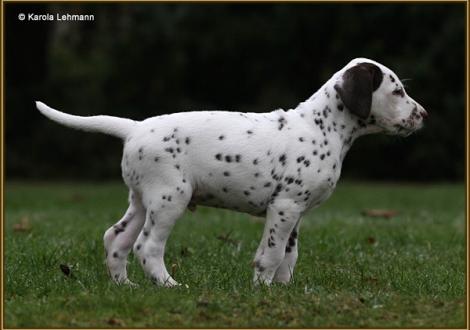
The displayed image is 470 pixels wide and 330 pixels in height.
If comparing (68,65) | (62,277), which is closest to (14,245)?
(62,277)

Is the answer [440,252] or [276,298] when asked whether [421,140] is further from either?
[276,298]

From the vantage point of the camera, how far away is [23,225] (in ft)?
32.9

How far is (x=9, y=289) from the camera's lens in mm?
5684

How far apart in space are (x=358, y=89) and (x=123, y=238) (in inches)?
77.4

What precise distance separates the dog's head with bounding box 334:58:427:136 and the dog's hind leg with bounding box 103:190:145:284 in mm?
1660

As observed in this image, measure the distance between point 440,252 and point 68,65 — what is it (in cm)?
2026

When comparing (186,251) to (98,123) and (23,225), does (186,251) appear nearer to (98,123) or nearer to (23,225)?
(98,123)

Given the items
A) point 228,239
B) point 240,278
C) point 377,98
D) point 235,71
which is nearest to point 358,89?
point 377,98

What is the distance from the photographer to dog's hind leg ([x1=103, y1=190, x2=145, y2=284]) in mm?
6121

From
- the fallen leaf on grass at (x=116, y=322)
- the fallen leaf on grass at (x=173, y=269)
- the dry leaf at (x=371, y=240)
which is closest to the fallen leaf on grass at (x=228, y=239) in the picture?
the dry leaf at (x=371, y=240)

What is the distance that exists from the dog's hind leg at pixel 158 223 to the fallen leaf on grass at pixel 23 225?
13.4 feet

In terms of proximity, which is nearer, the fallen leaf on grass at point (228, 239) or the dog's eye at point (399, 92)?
the dog's eye at point (399, 92)

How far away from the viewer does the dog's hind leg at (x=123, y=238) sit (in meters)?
6.12

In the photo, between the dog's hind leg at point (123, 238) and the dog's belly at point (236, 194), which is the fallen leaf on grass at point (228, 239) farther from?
the dog's belly at point (236, 194)
